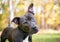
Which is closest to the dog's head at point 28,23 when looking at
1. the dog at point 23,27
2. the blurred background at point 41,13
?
the dog at point 23,27

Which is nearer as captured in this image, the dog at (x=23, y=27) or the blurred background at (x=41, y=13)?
the dog at (x=23, y=27)

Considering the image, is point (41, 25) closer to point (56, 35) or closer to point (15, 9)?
point (56, 35)

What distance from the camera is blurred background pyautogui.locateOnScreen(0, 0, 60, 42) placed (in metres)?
1.93

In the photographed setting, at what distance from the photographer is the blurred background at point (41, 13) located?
6.34 ft

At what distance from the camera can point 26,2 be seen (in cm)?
199

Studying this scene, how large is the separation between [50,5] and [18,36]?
1168mm

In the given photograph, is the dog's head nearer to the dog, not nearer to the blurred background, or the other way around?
the dog

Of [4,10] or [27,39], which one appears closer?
[27,39]

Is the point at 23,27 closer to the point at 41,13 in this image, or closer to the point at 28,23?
the point at 28,23

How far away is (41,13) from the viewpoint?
204 centimetres

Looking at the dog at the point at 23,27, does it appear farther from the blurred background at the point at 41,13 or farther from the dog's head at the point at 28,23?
the blurred background at the point at 41,13

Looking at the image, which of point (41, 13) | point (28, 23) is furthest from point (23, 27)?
point (41, 13)

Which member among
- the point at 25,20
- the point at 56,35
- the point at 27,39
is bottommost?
the point at 56,35

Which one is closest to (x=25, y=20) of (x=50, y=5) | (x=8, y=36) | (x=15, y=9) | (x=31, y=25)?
(x=31, y=25)
